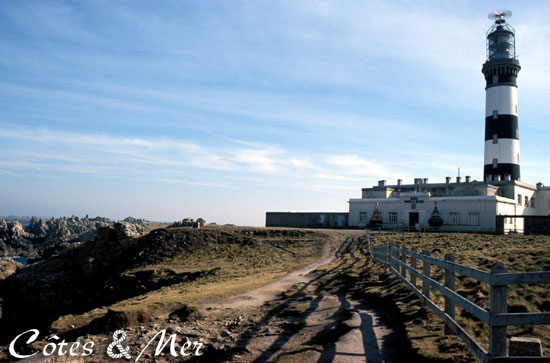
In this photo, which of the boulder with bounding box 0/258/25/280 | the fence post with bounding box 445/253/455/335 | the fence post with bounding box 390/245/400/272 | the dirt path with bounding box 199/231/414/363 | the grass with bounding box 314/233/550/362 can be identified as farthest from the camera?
the boulder with bounding box 0/258/25/280

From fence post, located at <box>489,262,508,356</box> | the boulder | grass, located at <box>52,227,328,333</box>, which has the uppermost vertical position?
fence post, located at <box>489,262,508,356</box>

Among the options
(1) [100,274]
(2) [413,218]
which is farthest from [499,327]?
(2) [413,218]

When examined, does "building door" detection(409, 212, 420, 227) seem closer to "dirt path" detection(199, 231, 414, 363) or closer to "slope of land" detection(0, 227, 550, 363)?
"slope of land" detection(0, 227, 550, 363)

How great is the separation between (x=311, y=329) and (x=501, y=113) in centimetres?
5394

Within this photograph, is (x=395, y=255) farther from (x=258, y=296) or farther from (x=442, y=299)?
(x=258, y=296)

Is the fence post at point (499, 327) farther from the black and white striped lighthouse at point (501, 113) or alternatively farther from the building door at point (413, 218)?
the black and white striped lighthouse at point (501, 113)

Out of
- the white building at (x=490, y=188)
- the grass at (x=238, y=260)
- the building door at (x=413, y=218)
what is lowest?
the grass at (x=238, y=260)

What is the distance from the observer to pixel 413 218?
1991 inches

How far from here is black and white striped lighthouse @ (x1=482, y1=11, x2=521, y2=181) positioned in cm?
5322

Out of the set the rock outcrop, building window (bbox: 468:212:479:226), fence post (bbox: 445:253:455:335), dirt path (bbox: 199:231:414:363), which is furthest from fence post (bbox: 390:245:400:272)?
building window (bbox: 468:212:479:226)

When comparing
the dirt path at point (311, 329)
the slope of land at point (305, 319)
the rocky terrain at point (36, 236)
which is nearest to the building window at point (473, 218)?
the slope of land at point (305, 319)

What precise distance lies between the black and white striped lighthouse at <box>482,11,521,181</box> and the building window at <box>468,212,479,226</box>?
11093mm

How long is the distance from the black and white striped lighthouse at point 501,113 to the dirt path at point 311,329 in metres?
48.6

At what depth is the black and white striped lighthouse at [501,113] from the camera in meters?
53.2
